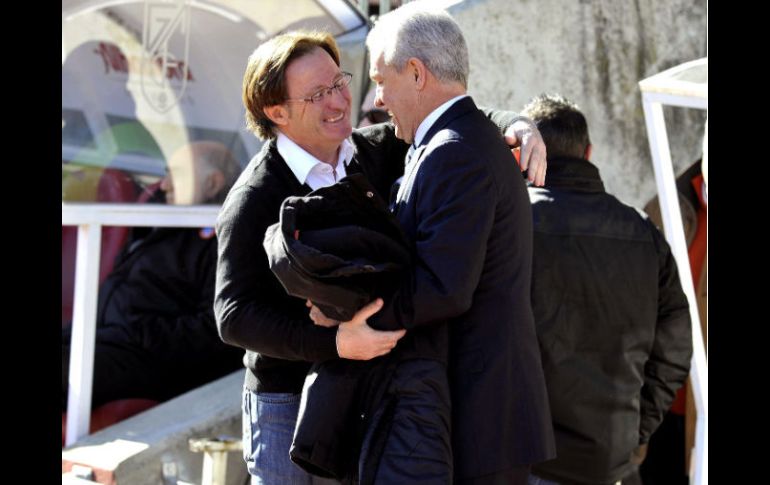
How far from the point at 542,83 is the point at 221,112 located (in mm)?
1493

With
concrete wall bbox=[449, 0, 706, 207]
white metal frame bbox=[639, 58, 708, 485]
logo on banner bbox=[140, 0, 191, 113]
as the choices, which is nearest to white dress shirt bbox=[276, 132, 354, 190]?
white metal frame bbox=[639, 58, 708, 485]

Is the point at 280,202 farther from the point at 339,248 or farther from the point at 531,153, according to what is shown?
the point at 531,153

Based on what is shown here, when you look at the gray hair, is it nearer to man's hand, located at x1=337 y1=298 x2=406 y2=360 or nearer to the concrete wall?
man's hand, located at x1=337 y1=298 x2=406 y2=360

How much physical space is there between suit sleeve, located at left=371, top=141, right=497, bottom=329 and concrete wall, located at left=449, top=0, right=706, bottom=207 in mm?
2258

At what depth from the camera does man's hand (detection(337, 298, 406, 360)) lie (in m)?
2.09

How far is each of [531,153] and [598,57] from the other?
2057 mm

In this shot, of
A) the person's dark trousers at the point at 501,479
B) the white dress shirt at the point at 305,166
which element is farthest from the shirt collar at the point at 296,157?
the person's dark trousers at the point at 501,479

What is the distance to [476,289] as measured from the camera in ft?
7.08

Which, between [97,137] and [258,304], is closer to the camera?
[258,304]

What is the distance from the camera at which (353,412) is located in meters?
2.14

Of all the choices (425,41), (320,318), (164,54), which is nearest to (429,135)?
(425,41)
